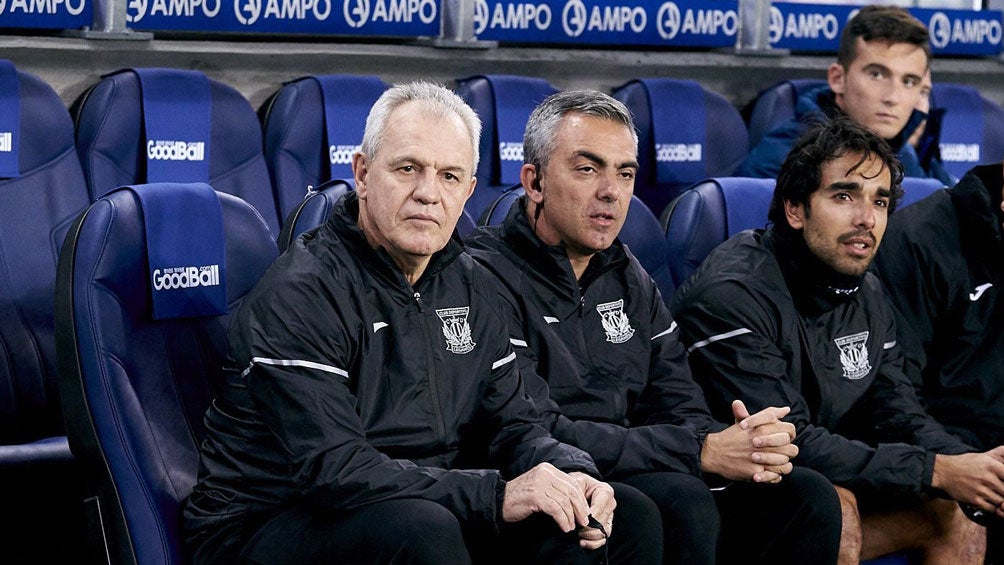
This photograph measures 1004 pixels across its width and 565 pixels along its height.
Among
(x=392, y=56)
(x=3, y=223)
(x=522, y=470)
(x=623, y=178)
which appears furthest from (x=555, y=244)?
(x=392, y=56)

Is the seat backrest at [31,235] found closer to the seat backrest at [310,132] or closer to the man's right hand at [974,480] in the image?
the seat backrest at [310,132]

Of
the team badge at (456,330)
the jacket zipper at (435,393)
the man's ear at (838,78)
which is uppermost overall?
the man's ear at (838,78)

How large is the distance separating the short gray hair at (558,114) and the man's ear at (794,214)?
384 mm

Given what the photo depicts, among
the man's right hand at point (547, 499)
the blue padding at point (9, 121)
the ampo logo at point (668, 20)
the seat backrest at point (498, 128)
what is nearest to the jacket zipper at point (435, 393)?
the man's right hand at point (547, 499)

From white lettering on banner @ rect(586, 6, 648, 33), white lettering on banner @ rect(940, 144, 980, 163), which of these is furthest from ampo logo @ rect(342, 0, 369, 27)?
white lettering on banner @ rect(940, 144, 980, 163)

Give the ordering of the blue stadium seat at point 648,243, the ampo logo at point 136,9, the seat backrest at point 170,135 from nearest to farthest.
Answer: the blue stadium seat at point 648,243
the seat backrest at point 170,135
the ampo logo at point 136,9

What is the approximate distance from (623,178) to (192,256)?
2.93 feet

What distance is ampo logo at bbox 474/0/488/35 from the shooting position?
4109mm

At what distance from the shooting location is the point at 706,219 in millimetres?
3129

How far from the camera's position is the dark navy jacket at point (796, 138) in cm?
387

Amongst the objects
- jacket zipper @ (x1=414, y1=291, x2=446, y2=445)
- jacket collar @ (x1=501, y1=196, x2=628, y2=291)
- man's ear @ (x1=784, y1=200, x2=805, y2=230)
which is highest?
man's ear @ (x1=784, y1=200, x2=805, y2=230)

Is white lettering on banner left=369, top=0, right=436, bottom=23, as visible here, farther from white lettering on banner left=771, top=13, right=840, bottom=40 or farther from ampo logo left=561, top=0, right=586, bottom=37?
white lettering on banner left=771, top=13, right=840, bottom=40

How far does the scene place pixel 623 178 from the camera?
8.77 ft

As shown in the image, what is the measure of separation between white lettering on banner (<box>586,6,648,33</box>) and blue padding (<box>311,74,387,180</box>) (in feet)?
3.18
